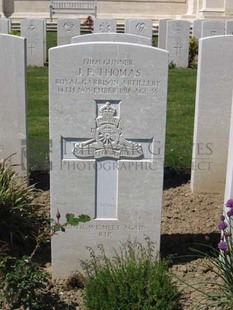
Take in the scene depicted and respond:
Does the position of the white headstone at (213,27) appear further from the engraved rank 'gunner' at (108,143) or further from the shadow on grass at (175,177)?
the engraved rank 'gunner' at (108,143)

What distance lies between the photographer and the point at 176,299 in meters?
3.71

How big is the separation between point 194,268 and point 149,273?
654mm

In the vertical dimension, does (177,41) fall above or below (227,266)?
above

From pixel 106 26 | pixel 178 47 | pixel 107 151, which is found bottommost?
pixel 107 151

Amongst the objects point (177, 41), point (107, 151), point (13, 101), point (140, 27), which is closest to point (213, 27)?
point (177, 41)

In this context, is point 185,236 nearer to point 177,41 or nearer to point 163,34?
point 177,41

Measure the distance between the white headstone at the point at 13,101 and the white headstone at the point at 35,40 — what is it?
9.50m

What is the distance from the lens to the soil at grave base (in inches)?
152

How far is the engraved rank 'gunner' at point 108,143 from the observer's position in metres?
3.86

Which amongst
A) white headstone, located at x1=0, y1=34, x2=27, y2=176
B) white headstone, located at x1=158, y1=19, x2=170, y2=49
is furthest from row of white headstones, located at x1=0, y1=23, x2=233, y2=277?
white headstone, located at x1=158, y1=19, x2=170, y2=49

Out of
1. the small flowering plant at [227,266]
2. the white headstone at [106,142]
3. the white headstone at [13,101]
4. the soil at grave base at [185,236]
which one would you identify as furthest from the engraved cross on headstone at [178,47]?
the small flowering plant at [227,266]

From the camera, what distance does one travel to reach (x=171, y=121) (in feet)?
29.0

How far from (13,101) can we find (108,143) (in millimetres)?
1906

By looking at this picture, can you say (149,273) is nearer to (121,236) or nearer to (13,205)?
(121,236)
